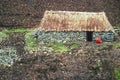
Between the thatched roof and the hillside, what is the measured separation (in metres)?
7.09

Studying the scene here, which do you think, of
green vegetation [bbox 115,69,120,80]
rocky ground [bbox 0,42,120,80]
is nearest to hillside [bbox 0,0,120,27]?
rocky ground [bbox 0,42,120,80]

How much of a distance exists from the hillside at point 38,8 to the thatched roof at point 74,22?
23.2 ft

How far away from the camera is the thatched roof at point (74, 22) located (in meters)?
38.8

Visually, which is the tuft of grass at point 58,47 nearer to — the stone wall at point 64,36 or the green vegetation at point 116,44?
the stone wall at point 64,36

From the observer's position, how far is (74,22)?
129 ft

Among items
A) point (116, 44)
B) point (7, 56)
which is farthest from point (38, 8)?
point (7, 56)

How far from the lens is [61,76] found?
1164 inches

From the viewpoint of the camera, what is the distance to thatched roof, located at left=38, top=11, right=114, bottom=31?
38750mm

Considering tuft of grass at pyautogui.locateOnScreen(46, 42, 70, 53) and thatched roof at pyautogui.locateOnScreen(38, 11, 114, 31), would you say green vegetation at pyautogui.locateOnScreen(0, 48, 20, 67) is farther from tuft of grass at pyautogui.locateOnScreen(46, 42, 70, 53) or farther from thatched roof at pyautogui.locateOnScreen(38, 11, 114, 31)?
thatched roof at pyautogui.locateOnScreen(38, 11, 114, 31)

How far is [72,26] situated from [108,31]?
3.38 m

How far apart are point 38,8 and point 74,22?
930cm

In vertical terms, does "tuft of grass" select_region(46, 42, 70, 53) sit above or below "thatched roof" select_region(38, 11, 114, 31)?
below

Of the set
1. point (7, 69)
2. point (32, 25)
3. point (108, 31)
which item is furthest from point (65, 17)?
point (7, 69)

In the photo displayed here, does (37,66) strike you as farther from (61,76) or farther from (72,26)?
(72,26)
